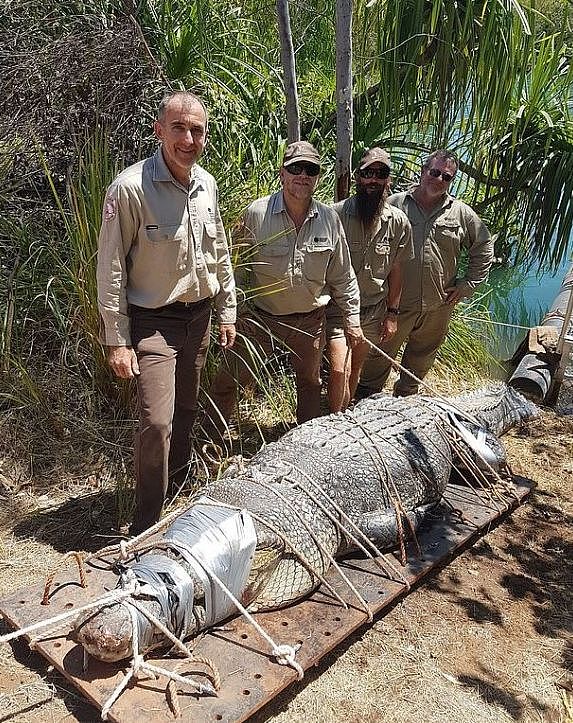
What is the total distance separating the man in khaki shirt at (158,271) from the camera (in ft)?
9.24

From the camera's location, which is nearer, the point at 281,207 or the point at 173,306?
the point at 173,306

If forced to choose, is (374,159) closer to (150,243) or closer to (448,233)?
(448,233)

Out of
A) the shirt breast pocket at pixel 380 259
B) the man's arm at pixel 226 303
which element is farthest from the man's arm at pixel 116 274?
the shirt breast pocket at pixel 380 259

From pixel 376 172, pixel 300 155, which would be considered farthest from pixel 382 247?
pixel 300 155

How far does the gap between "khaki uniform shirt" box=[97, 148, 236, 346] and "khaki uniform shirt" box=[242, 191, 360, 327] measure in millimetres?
526

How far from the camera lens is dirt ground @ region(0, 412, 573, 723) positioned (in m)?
2.44

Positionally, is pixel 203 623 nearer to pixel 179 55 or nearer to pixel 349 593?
pixel 349 593

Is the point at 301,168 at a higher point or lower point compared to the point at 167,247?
higher

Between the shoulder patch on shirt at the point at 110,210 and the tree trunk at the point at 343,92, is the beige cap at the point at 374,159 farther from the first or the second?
the shoulder patch on shirt at the point at 110,210

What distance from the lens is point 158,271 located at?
293 centimetres

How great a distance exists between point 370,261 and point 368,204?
330 mm

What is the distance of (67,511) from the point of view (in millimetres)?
3475

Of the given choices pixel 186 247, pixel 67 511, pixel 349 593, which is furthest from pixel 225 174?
pixel 349 593

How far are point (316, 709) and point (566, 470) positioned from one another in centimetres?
253
